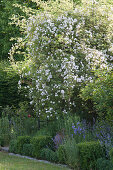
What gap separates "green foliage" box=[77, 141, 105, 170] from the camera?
23.1ft

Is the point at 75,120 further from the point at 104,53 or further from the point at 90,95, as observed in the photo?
the point at 104,53

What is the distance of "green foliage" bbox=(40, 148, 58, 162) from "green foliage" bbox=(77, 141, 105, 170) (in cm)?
100

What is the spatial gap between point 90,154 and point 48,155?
1492mm

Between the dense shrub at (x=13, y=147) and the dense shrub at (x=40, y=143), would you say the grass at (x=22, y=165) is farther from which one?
the dense shrub at (x=13, y=147)

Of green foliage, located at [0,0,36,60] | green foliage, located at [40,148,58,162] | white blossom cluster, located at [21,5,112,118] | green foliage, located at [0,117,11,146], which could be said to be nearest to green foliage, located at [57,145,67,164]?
green foliage, located at [40,148,58,162]

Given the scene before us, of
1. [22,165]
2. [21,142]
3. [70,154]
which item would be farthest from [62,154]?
[21,142]

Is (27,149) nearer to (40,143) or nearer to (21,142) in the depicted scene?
(21,142)

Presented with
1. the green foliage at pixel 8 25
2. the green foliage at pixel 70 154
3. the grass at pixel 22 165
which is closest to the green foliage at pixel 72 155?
the green foliage at pixel 70 154

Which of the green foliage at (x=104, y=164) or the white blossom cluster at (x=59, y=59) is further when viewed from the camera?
the white blossom cluster at (x=59, y=59)

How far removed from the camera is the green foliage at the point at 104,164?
256 inches

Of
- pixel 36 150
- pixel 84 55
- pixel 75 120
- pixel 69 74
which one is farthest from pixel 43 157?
pixel 84 55

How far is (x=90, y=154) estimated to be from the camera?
277 inches

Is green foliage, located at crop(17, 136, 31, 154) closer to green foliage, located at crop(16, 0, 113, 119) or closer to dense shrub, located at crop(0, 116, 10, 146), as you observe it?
green foliage, located at crop(16, 0, 113, 119)

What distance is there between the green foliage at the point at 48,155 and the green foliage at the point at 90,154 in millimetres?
999
